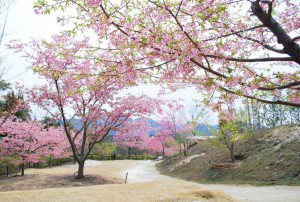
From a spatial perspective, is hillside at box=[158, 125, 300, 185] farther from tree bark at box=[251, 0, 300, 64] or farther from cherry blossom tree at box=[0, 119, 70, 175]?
tree bark at box=[251, 0, 300, 64]

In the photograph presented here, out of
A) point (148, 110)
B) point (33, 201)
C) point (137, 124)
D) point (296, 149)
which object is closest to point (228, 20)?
point (33, 201)

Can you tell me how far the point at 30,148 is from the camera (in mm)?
21062

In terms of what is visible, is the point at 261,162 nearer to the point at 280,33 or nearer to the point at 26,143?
the point at 280,33

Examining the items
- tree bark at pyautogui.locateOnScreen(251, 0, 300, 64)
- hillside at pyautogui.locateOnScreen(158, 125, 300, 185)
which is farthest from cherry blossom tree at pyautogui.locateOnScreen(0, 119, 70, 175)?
tree bark at pyautogui.locateOnScreen(251, 0, 300, 64)

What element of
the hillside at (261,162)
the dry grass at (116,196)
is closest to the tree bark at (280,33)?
the dry grass at (116,196)

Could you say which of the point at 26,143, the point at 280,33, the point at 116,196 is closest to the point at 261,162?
the point at 116,196

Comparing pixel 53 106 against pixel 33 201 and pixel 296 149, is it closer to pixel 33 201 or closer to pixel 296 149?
pixel 33 201

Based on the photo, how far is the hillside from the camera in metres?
15.7

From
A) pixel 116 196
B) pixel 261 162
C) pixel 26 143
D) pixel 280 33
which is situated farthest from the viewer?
pixel 26 143

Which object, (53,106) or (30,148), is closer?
(53,106)

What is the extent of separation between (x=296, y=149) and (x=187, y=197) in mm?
11703

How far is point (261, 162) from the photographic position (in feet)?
60.3

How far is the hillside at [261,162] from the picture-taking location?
1573 cm

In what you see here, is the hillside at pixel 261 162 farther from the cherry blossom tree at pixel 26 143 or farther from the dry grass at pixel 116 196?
the cherry blossom tree at pixel 26 143
